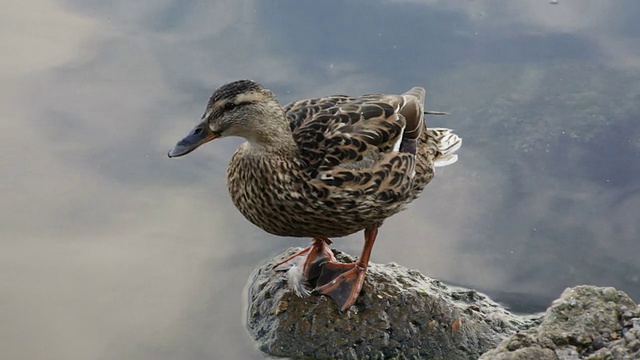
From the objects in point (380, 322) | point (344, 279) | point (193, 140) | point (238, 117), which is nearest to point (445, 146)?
point (344, 279)

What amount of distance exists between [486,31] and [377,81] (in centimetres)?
124

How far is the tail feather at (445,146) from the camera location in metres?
5.46

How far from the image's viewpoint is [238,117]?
14.7 feet

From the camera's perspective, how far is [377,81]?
6.61 metres

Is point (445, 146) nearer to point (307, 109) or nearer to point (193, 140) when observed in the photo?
point (307, 109)

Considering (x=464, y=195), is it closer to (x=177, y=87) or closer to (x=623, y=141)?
(x=623, y=141)

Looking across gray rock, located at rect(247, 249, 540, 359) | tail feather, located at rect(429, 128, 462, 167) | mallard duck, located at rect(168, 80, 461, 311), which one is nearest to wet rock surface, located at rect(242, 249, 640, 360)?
gray rock, located at rect(247, 249, 540, 359)

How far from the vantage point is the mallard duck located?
4469mm

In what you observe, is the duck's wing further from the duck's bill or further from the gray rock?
the gray rock

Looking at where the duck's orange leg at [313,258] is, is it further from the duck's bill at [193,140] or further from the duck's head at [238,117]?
the duck's bill at [193,140]

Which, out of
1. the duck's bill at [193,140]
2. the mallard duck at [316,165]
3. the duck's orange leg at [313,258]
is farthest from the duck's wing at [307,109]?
the duck's orange leg at [313,258]

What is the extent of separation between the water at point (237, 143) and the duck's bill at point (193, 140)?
40.3 inches

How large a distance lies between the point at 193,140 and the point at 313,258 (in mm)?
1071

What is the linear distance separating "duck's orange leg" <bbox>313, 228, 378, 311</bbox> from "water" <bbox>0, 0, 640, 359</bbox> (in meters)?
0.55
